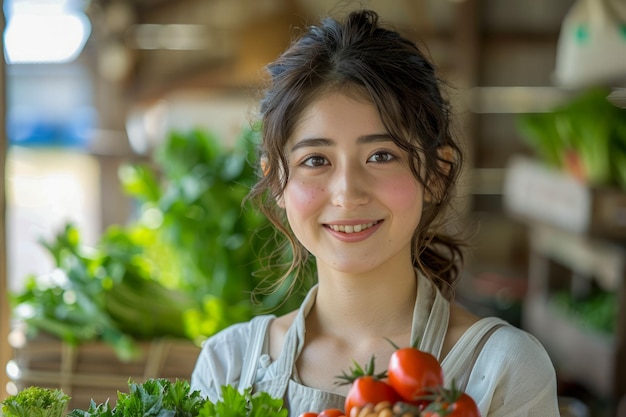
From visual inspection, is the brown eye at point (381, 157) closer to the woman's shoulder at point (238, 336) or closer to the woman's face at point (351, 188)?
the woman's face at point (351, 188)

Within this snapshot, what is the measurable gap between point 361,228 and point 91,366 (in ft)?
5.57

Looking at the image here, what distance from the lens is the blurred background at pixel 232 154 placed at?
10.4 feet

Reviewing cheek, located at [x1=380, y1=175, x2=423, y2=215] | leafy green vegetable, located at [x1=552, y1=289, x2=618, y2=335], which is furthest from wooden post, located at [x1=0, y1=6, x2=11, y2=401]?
leafy green vegetable, located at [x1=552, y1=289, x2=618, y2=335]

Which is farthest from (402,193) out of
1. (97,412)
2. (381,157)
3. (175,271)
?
(175,271)

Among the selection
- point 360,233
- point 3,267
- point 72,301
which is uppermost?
point 360,233

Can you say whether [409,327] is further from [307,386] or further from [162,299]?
[162,299]

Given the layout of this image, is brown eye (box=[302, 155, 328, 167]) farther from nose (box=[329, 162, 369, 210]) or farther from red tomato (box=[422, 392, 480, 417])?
red tomato (box=[422, 392, 480, 417])

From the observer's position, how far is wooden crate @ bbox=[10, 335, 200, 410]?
286 cm

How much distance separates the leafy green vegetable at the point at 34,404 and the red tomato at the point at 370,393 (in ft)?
1.66

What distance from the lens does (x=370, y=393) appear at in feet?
3.72

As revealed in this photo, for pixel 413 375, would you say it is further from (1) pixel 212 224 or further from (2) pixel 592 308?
(2) pixel 592 308

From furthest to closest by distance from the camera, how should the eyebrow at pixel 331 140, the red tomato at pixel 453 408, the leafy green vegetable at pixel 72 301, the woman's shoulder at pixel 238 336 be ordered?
the leafy green vegetable at pixel 72 301 < the woman's shoulder at pixel 238 336 < the eyebrow at pixel 331 140 < the red tomato at pixel 453 408

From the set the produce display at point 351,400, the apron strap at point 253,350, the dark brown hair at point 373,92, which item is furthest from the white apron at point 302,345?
the produce display at point 351,400

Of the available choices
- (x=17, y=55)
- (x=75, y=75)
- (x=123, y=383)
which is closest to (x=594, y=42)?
(x=123, y=383)
